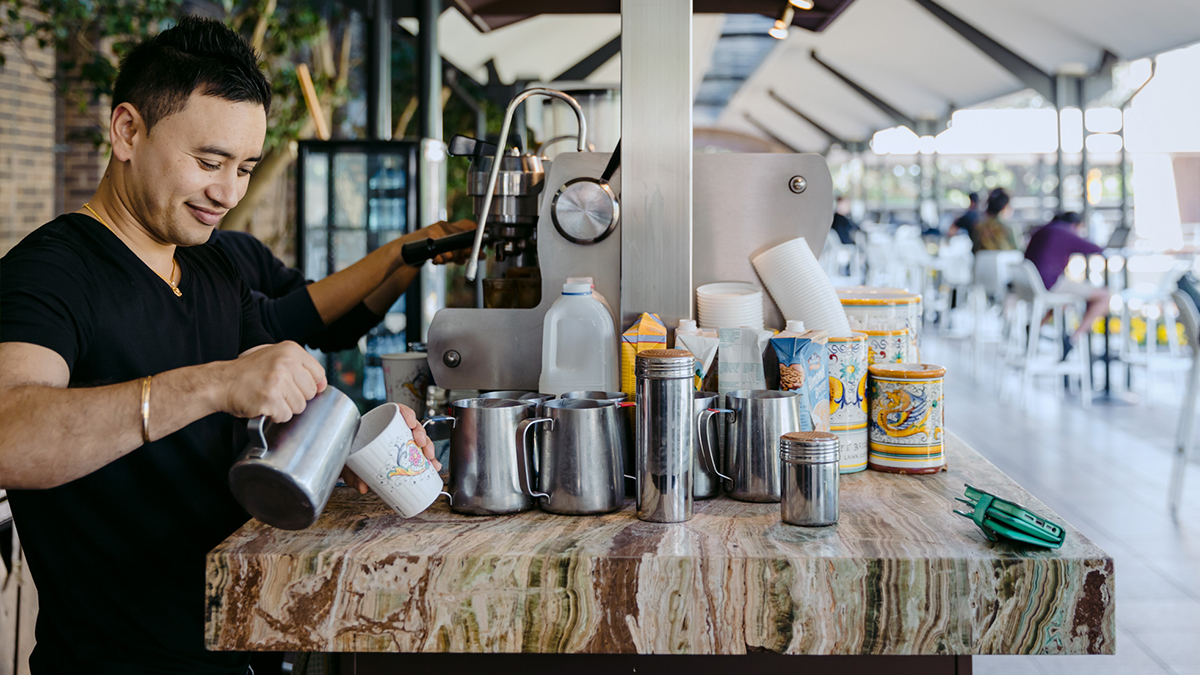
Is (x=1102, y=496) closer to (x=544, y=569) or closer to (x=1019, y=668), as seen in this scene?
(x=1019, y=668)

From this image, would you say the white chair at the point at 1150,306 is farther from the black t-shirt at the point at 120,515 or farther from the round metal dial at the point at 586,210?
the black t-shirt at the point at 120,515

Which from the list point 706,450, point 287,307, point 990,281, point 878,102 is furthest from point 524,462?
point 878,102

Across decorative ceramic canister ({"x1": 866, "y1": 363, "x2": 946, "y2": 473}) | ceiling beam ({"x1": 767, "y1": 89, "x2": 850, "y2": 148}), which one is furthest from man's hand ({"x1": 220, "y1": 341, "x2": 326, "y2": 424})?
ceiling beam ({"x1": 767, "y1": 89, "x2": 850, "y2": 148})

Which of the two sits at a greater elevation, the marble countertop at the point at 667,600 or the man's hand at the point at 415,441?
the man's hand at the point at 415,441

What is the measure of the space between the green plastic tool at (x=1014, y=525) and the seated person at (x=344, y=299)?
120cm

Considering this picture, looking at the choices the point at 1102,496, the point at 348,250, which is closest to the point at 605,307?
the point at 348,250

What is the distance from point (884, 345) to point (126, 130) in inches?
48.8

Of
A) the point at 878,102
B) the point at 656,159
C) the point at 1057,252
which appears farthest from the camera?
the point at 878,102

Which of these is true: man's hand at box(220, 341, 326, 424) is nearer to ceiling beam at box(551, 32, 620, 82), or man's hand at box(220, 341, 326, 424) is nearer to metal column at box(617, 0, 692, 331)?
metal column at box(617, 0, 692, 331)

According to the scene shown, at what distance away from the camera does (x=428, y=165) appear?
13.6 ft

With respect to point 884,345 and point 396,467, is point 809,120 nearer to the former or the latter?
point 884,345

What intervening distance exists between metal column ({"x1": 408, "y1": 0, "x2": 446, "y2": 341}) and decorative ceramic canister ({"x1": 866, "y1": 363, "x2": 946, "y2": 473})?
2421 millimetres

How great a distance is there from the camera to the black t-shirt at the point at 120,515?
1.24 m

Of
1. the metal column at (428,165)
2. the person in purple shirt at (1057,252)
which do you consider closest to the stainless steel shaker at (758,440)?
the metal column at (428,165)
